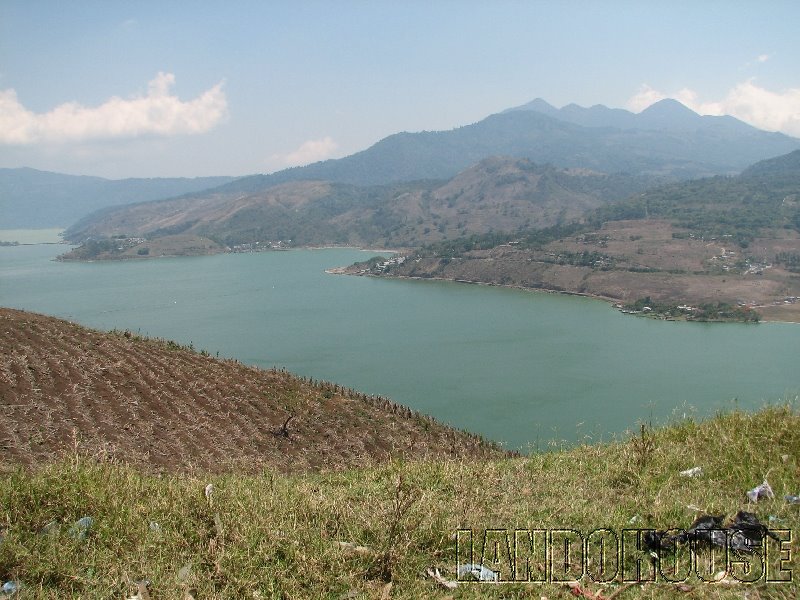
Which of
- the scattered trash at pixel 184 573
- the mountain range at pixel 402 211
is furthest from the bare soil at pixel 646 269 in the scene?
the scattered trash at pixel 184 573

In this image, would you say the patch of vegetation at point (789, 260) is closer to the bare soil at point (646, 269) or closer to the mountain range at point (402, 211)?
the bare soil at point (646, 269)

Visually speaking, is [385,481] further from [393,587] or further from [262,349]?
[262,349]

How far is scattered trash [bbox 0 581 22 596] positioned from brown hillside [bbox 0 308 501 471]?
3.38m

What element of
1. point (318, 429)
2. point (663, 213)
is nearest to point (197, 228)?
point (663, 213)

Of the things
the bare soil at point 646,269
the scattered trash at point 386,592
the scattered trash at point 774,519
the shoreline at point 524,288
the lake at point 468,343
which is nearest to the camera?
the scattered trash at point 386,592

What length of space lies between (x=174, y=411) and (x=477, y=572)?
26.7ft

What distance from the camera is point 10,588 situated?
2.19m

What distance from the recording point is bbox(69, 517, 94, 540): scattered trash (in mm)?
2516

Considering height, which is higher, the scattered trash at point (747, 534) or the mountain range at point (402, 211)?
the mountain range at point (402, 211)

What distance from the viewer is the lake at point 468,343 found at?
2400 cm

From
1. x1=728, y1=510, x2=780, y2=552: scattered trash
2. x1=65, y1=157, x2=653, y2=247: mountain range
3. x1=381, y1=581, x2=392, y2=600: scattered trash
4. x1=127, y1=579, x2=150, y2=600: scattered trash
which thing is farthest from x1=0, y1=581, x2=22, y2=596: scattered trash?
x1=65, y1=157, x2=653, y2=247: mountain range

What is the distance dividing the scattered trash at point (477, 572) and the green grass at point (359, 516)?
0.05 meters

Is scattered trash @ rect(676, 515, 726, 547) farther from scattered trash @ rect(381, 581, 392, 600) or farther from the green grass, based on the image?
scattered trash @ rect(381, 581, 392, 600)

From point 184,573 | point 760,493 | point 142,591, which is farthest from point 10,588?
point 760,493
